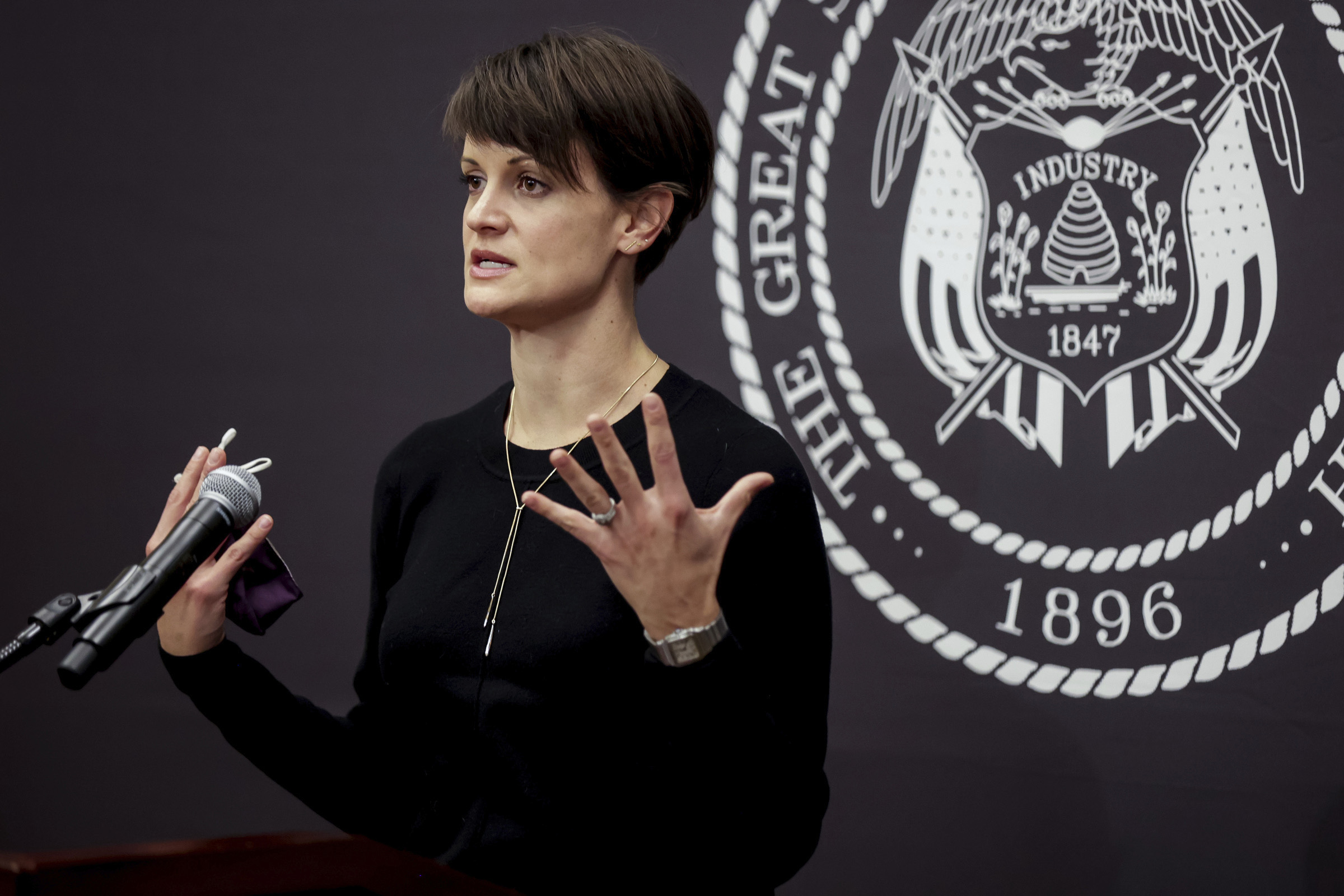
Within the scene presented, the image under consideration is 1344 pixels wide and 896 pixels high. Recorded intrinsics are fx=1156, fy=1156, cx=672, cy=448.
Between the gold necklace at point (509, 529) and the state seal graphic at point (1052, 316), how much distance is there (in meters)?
0.76

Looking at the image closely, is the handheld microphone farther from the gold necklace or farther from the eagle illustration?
the eagle illustration

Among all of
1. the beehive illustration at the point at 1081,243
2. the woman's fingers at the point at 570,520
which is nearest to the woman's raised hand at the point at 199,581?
the woman's fingers at the point at 570,520

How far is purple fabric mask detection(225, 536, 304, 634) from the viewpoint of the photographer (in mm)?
1256

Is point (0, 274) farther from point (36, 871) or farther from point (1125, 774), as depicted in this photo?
point (1125, 774)

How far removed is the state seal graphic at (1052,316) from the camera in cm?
190

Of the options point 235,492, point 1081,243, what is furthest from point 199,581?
point 1081,243

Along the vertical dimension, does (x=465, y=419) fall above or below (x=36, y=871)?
above

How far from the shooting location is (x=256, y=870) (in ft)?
2.52

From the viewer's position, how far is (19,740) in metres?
2.47

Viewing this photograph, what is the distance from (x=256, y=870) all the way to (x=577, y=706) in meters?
0.51

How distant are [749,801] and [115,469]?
1.86 metres

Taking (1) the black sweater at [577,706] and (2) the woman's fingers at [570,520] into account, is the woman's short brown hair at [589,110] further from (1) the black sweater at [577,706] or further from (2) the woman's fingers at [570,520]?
(2) the woman's fingers at [570,520]

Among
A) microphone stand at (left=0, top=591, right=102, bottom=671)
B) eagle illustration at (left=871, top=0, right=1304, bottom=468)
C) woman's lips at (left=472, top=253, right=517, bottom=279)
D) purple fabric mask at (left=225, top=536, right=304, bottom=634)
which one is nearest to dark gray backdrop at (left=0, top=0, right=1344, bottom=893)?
eagle illustration at (left=871, top=0, right=1304, bottom=468)

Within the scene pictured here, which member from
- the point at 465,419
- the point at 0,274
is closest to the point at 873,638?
the point at 465,419
